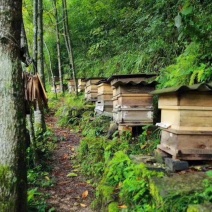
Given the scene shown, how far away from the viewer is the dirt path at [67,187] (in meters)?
5.54

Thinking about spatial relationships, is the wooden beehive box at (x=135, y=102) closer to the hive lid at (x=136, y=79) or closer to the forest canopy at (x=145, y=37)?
the hive lid at (x=136, y=79)

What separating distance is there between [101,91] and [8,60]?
7912 mm

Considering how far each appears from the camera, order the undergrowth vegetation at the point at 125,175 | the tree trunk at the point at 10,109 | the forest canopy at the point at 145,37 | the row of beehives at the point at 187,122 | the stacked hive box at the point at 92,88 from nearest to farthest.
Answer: the undergrowth vegetation at the point at 125,175 → the tree trunk at the point at 10,109 → the row of beehives at the point at 187,122 → the forest canopy at the point at 145,37 → the stacked hive box at the point at 92,88

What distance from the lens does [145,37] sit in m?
12.2

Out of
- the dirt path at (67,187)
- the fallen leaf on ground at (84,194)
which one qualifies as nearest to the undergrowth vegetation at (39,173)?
the dirt path at (67,187)

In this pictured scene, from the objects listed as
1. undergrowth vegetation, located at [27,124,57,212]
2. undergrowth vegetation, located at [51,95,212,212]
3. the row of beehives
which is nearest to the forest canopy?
the row of beehives

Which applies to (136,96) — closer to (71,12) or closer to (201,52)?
(201,52)

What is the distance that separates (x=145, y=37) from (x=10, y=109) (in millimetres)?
9419

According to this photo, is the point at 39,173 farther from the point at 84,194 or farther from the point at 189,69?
the point at 189,69

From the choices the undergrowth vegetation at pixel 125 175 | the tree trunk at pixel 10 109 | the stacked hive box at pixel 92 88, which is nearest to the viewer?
the undergrowth vegetation at pixel 125 175

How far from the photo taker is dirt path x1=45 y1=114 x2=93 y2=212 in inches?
218

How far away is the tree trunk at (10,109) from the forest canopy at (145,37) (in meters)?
2.24

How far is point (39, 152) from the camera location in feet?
27.2

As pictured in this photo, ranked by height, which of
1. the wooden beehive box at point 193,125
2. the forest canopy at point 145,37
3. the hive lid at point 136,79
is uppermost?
the forest canopy at point 145,37
